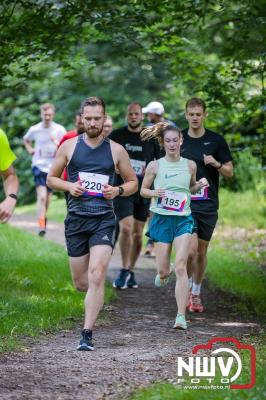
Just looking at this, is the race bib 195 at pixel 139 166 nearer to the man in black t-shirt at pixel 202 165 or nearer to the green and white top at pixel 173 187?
the man in black t-shirt at pixel 202 165

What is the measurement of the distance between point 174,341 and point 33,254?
19.3ft

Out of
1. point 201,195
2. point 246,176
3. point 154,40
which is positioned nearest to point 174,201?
point 201,195

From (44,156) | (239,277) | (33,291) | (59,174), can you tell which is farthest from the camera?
(44,156)

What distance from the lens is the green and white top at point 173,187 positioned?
9758 millimetres

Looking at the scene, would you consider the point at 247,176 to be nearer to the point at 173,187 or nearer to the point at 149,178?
the point at 149,178

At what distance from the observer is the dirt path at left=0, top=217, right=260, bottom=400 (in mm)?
6574

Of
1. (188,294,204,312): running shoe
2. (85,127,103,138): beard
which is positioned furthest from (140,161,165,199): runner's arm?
(188,294,204,312): running shoe

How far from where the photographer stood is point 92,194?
847 cm

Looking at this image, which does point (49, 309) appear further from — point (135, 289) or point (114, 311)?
point (135, 289)

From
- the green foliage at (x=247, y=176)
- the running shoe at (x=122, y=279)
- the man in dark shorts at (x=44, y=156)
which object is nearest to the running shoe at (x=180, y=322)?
the running shoe at (x=122, y=279)

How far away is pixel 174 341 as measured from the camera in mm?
8570

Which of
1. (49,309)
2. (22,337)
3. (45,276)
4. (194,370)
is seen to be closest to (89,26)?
(45,276)

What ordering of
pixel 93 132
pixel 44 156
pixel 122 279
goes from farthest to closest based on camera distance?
pixel 44 156, pixel 122 279, pixel 93 132

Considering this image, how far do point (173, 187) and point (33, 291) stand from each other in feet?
8.40
